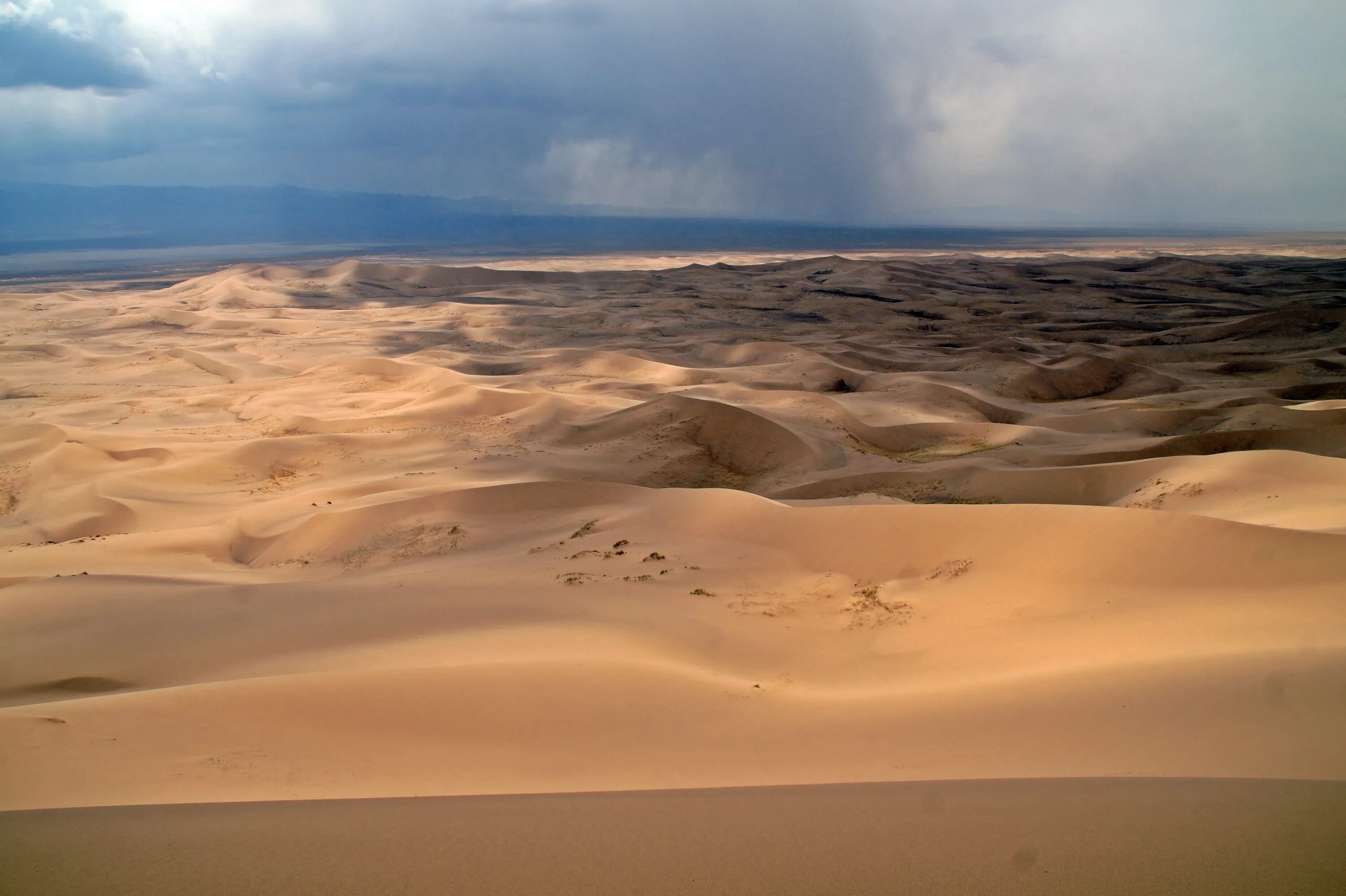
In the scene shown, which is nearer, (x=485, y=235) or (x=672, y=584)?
(x=672, y=584)

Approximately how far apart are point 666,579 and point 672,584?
10cm

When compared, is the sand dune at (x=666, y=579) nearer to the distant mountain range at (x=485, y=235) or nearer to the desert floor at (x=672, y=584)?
the desert floor at (x=672, y=584)

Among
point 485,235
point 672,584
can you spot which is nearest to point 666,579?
point 672,584

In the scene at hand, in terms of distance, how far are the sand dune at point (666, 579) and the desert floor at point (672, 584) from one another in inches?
0.9

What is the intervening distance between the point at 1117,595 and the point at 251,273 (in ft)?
118

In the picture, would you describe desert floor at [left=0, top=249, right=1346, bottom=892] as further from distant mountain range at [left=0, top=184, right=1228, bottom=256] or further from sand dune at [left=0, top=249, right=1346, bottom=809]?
distant mountain range at [left=0, top=184, right=1228, bottom=256]

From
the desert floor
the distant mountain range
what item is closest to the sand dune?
the desert floor

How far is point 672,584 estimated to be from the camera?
16.9ft

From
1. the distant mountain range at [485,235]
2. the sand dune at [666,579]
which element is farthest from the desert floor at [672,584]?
the distant mountain range at [485,235]

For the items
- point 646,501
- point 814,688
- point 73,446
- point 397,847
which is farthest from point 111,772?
point 73,446

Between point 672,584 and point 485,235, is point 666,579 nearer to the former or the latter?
point 672,584

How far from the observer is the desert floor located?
2734mm

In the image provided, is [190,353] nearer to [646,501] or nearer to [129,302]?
[129,302]

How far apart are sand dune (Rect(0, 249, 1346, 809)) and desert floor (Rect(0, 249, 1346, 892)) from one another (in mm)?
24
